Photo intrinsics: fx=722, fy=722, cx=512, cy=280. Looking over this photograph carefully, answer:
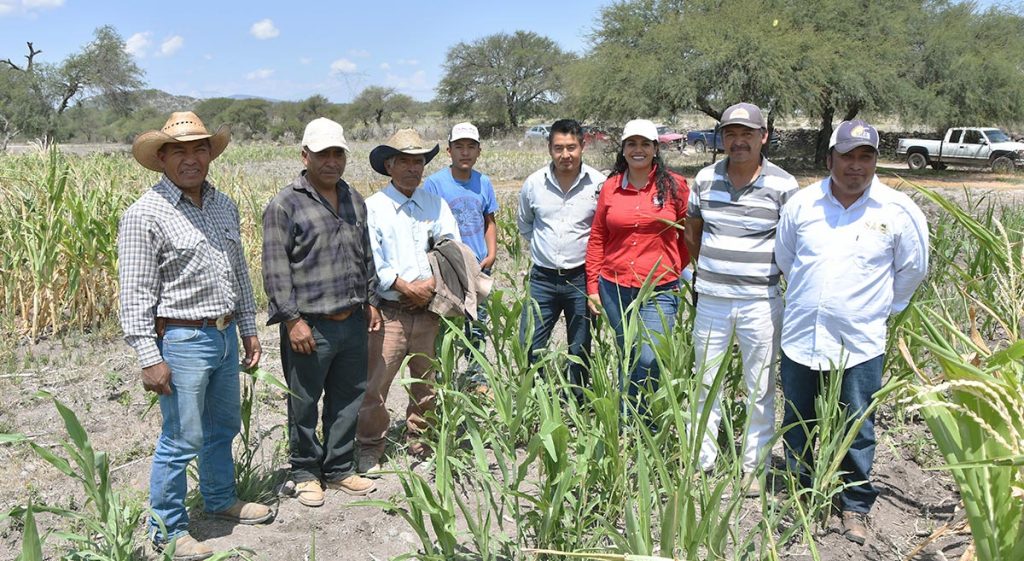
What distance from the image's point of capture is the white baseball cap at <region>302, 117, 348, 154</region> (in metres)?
2.72

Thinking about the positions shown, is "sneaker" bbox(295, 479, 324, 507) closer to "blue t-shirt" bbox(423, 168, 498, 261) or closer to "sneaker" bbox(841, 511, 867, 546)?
"blue t-shirt" bbox(423, 168, 498, 261)

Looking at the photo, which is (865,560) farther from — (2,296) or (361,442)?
(2,296)

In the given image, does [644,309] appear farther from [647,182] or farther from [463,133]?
[463,133]

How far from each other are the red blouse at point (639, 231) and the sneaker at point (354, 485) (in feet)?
4.47

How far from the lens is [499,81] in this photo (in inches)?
1853

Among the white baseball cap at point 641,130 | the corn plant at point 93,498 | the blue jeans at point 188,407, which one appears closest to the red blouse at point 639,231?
→ the white baseball cap at point 641,130

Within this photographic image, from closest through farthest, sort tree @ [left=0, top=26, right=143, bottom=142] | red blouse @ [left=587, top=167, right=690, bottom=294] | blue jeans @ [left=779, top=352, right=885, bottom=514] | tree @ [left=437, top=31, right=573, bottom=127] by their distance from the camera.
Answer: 1. blue jeans @ [left=779, top=352, right=885, bottom=514]
2. red blouse @ [left=587, top=167, right=690, bottom=294]
3. tree @ [left=0, top=26, right=143, bottom=142]
4. tree @ [left=437, top=31, right=573, bottom=127]

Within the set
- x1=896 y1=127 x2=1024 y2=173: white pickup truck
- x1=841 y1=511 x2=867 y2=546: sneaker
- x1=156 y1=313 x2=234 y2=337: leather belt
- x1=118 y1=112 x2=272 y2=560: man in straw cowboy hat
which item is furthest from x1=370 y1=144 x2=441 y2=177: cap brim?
x1=896 y1=127 x2=1024 y2=173: white pickup truck

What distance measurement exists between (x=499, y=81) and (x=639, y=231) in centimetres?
4577

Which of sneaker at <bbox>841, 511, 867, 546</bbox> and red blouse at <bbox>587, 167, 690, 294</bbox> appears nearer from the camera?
sneaker at <bbox>841, 511, 867, 546</bbox>

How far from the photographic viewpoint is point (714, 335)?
9.44ft

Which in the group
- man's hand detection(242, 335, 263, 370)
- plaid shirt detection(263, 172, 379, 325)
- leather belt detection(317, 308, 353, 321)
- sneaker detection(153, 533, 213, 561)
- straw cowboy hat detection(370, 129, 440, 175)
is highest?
straw cowboy hat detection(370, 129, 440, 175)

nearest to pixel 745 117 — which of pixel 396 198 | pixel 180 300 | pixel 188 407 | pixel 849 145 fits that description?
pixel 849 145

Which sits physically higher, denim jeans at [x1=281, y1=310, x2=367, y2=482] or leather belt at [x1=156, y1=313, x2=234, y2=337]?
leather belt at [x1=156, y1=313, x2=234, y2=337]
